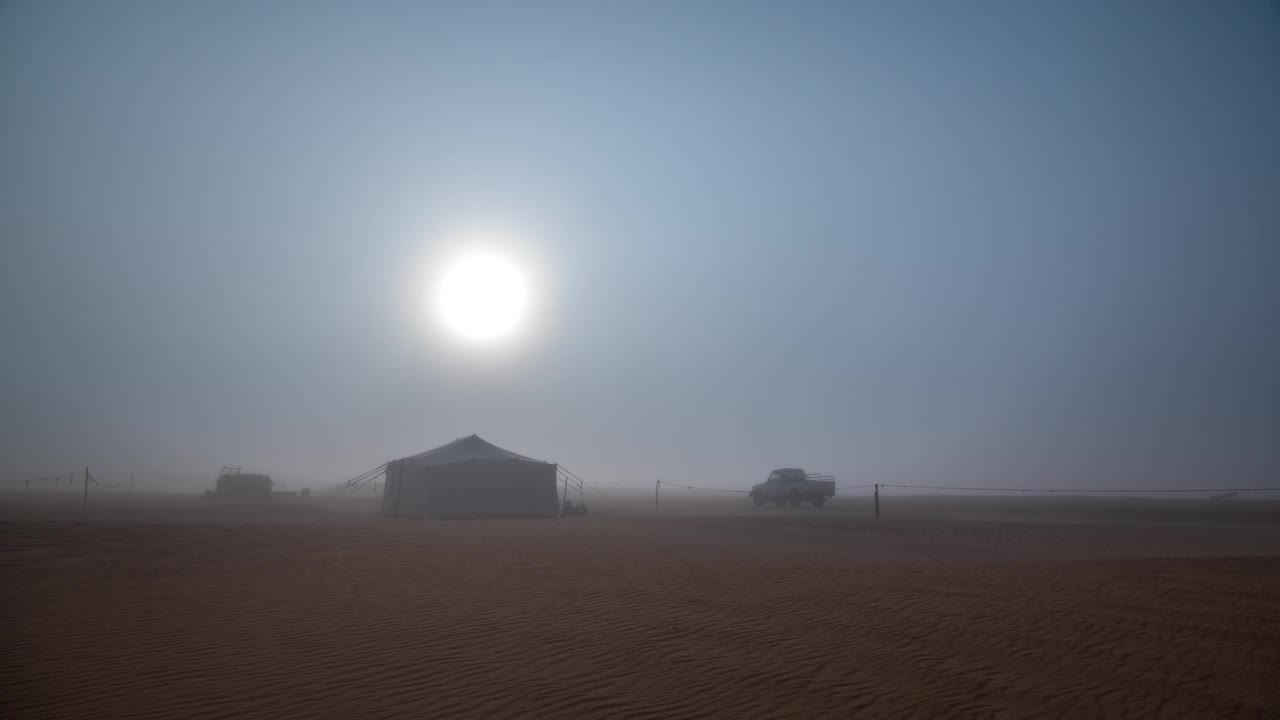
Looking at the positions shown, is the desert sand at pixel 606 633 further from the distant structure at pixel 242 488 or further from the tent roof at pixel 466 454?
the distant structure at pixel 242 488

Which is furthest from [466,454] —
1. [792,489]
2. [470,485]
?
[792,489]

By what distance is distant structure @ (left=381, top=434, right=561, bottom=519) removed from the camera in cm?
3011

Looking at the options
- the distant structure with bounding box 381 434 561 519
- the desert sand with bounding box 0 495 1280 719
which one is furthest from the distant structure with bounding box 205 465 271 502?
the desert sand with bounding box 0 495 1280 719

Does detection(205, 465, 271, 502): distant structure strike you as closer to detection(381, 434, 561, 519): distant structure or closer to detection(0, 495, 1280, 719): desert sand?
detection(381, 434, 561, 519): distant structure

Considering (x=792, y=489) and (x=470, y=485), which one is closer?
(x=470, y=485)

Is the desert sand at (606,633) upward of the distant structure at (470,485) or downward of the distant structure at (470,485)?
downward

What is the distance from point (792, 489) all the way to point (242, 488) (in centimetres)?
3467

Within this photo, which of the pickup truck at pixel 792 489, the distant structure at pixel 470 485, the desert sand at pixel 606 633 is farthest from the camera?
the pickup truck at pixel 792 489

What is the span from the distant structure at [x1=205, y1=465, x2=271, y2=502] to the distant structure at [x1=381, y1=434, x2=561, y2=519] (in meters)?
17.0

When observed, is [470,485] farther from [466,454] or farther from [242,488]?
[242,488]

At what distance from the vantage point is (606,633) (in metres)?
8.77

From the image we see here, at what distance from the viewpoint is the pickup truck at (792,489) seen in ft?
139

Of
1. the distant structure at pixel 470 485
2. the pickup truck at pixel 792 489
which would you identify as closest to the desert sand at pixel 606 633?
the distant structure at pixel 470 485

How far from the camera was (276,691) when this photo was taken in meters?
6.38
